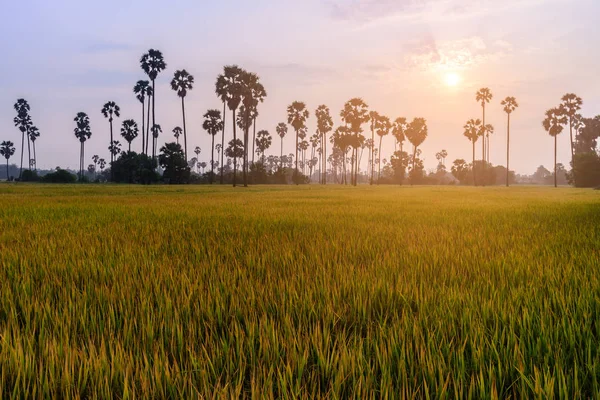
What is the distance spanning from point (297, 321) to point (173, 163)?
217 feet

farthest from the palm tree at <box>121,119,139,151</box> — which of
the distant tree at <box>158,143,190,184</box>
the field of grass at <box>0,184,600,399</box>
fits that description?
the field of grass at <box>0,184,600,399</box>

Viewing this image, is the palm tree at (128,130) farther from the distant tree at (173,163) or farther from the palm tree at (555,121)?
the palm tree at (555,121)

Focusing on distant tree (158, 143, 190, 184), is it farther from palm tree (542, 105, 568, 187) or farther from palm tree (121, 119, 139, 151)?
palm tree (542, 105, 568, 187)

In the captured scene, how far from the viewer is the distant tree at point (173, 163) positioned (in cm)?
6375

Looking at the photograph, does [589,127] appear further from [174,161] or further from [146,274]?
[146,274]

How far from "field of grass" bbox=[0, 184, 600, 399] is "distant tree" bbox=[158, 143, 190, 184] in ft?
202

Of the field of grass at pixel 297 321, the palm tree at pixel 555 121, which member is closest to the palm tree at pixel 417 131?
the palm tree at pixel 555 121

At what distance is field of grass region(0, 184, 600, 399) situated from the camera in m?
1.63

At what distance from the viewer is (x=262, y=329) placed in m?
2.21

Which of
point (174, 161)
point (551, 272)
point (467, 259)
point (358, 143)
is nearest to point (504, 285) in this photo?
point (551, 272)

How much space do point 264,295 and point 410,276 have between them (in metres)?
1.69

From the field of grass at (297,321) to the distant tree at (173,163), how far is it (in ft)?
202

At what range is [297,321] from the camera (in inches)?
99.7

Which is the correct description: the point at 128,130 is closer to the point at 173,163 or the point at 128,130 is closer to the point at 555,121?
the point at 173,163
